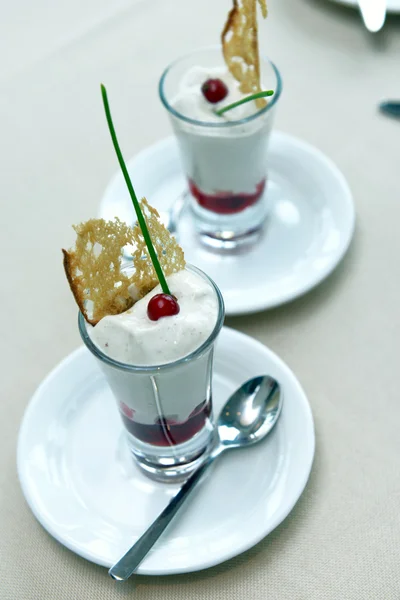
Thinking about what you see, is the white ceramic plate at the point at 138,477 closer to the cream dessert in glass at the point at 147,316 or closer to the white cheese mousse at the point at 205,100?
the cream dessert in glass at the point at 147,316

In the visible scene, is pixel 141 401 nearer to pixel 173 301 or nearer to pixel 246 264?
pixel 173 301

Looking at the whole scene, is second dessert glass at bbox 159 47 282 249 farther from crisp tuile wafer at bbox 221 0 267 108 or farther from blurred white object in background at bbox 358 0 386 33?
blurred white object in background at bbox 358 0 386 33

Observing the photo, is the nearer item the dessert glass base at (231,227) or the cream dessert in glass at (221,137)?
the cream dessert in glass at (221,137)

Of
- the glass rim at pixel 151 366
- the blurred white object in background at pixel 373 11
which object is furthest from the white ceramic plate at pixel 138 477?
the blurred white object in background at pixel 373 11

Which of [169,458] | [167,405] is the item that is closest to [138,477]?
[169,458]

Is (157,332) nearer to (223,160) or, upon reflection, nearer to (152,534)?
(152,534)

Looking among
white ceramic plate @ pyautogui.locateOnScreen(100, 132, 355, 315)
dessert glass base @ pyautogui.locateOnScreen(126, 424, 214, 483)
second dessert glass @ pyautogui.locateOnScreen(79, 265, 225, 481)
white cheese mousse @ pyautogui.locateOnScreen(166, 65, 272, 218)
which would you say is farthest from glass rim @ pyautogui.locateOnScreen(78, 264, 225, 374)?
white cheese mousse @ pyautogui.locateOnScreen(166, 65, 272, 218)
